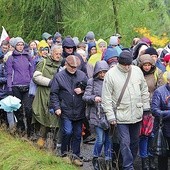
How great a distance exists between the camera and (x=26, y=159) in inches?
253

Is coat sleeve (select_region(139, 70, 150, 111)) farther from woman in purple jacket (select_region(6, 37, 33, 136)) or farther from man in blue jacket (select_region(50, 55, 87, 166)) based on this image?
woman in purple jacket (select_region(6, 37, 33, 136))

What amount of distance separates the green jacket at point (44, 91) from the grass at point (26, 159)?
673mm

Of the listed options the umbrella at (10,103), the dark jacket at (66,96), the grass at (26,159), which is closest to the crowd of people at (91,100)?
the dark jacket at (66,96)

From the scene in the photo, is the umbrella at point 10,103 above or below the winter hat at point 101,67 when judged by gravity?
below

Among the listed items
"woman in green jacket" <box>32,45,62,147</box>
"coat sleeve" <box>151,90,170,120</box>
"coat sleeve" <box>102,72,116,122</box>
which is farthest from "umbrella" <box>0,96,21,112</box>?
"coat sleeve" <box>151,90,170,120</box>

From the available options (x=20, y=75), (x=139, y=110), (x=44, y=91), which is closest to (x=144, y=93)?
(x=139, y=110)

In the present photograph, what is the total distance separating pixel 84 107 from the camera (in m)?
6.91

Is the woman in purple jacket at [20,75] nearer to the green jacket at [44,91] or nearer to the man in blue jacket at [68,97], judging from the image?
the green jacket at [44,91]

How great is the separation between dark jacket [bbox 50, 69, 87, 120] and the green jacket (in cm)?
63

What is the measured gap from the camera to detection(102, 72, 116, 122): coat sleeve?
5926 mm

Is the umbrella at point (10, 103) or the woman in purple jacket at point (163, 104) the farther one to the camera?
the umbrella at point (10, 103)

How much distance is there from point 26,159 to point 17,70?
89.5 inches

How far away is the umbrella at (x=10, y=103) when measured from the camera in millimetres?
8031

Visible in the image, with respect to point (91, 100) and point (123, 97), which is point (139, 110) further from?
point (91, 100)
